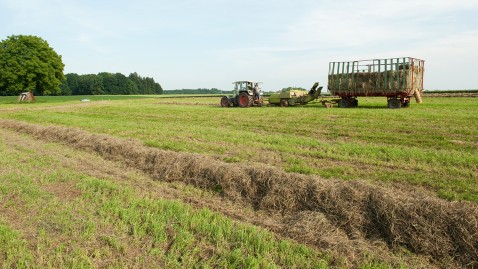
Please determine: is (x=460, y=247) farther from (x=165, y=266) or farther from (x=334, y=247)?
(x=165, y=266)

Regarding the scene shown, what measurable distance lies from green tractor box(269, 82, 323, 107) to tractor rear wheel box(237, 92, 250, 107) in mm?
2252

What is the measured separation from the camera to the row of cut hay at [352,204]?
4785 millimetres

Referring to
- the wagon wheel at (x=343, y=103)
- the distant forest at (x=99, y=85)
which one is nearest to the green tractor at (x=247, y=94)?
the wagon wheel at (x=343, y=103)

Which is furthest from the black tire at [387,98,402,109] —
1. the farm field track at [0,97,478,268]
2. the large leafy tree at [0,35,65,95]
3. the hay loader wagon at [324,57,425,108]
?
the large leafy tree at [0,35,65,95]

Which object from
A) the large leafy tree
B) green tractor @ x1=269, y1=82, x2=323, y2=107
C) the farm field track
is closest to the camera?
the farm field track

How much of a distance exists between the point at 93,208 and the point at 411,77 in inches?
819

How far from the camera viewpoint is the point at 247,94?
90.5 ft

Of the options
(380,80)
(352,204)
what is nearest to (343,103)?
(380,80)

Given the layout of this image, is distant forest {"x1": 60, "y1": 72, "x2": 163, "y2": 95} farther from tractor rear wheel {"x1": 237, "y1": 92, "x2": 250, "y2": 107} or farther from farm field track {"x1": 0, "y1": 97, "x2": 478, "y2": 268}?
farm field track {"x1": 0, "y1": 97, "x2": 478, "y2": 268}

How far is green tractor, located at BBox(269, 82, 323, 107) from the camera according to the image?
85.4 ft

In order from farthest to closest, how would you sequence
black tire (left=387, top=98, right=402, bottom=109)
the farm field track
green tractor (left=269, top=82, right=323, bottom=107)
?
green tractor (left=269, top=82, right=323, bottom=107) < black tire (left=387, top=98, right=402, bottom=109) < the farm field track

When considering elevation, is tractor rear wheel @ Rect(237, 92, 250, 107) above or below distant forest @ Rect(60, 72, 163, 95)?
below

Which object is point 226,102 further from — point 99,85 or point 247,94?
point 99,85

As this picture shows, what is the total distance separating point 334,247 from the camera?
4.64m
